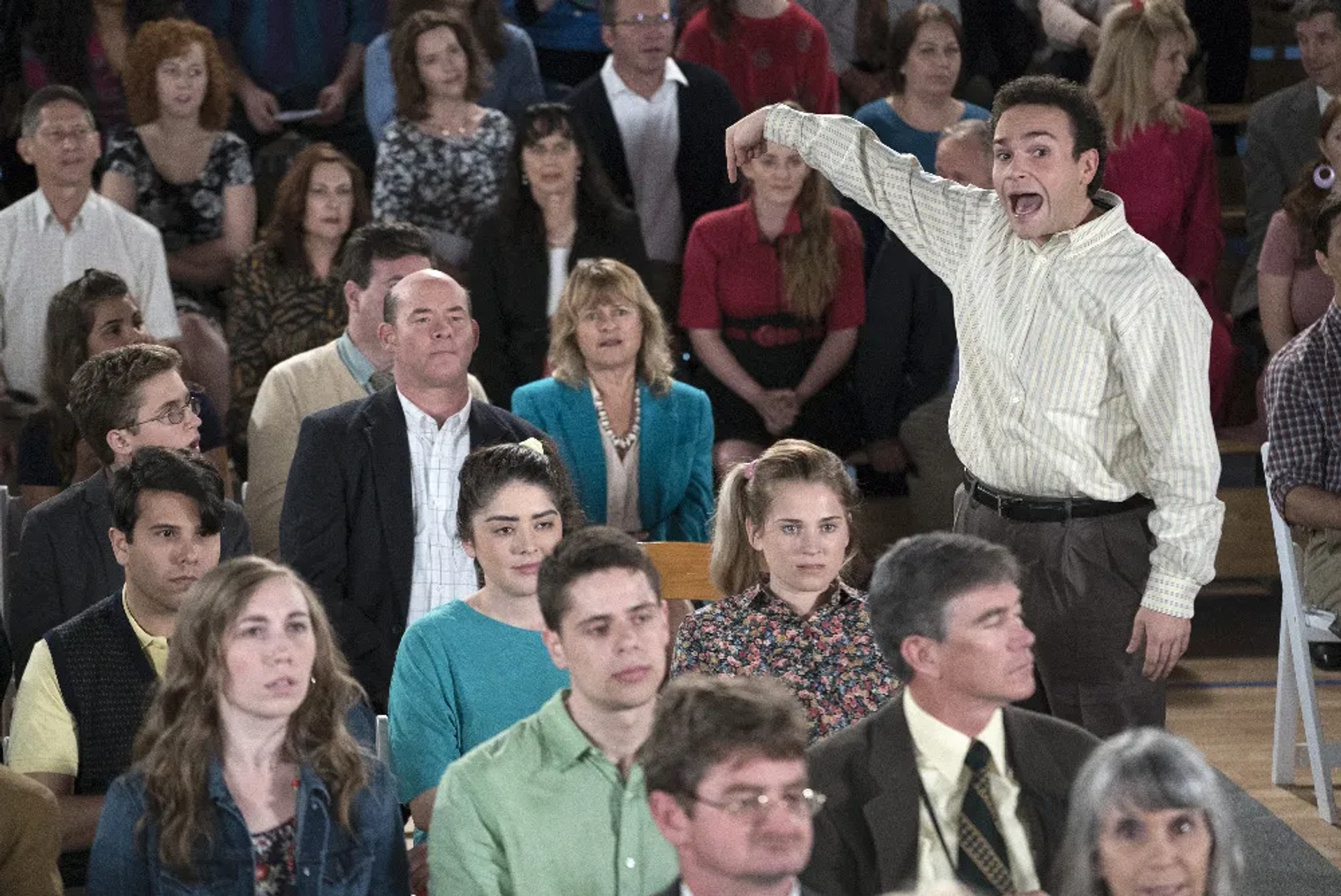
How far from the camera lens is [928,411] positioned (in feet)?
18.5

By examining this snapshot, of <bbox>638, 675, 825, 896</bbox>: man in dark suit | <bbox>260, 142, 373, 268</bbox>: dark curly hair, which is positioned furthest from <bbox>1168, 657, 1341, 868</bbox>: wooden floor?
<bbox>260, 142, 373, 268</bbox>: dark curly hair

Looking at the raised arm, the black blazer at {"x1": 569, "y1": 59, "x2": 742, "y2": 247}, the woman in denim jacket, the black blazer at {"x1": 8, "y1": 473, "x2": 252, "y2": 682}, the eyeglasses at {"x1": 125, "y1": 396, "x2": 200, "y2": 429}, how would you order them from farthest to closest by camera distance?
1. the black blazer at {"x1": 569, "y1": 59, "x2": 742, "y2": 247}
2. the eyeglasses at {"x1": 125, "y1": 396, "x2": 200, "y2": 429}
3. the black blazer at {"x1": 8, "y1": 473, "x2": 252, "y2": 682}
4. the raised arm
5. the woman in denim jacket

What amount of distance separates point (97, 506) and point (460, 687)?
0.99m

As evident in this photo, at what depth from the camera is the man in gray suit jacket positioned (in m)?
6.29

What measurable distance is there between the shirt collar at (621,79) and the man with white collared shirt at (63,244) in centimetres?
135

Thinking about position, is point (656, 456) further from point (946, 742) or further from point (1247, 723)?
point (946, 742)

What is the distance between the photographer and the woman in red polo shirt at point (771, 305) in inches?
219

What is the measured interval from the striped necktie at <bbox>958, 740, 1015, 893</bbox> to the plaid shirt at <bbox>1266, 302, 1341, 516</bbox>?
84.1 inches


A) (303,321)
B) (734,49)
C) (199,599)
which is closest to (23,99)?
(303,321)

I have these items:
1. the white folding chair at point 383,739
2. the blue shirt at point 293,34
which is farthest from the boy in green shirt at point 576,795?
the blue shirt at point 293,34

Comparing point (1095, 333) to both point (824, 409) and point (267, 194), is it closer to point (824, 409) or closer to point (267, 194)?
point (824, 409)

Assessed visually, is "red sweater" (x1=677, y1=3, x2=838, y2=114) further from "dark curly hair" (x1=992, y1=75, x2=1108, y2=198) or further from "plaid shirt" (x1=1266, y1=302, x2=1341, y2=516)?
"dark curly hair" (x1=992, y1=75, x2=1108, y2=198)

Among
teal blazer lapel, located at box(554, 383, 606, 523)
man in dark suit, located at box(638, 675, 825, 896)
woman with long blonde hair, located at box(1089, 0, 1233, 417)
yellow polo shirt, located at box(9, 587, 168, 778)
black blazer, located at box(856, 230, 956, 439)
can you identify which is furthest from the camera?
woman with long blonde hair, located at box(1089, 0, 1233, 417)

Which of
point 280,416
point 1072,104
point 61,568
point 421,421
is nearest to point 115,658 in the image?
point 61,568
